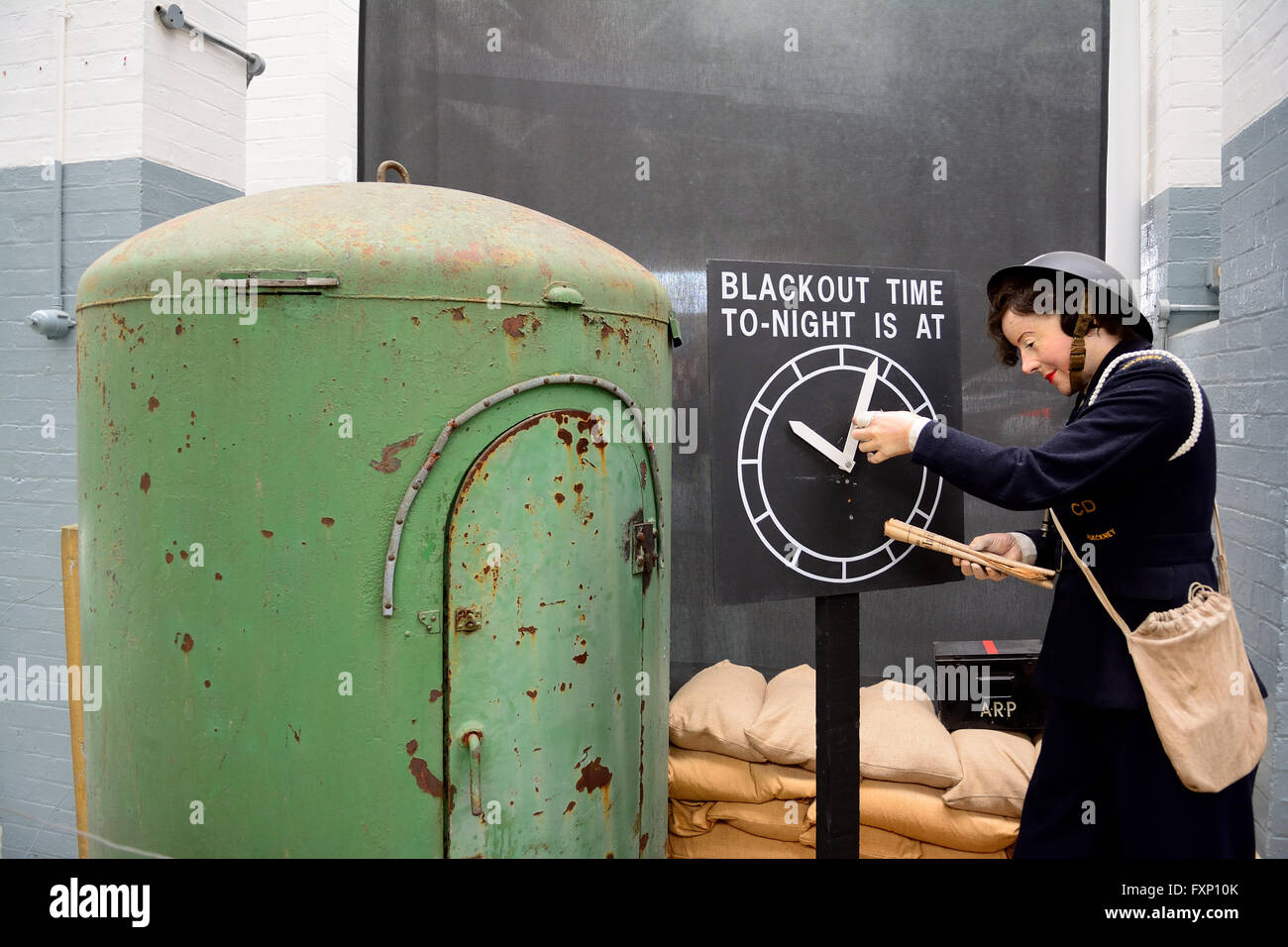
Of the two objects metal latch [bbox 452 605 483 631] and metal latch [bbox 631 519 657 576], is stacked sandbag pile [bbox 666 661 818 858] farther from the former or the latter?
metal latch [bbox 452 605 483 631]

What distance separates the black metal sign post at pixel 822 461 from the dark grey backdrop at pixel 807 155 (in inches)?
56.4

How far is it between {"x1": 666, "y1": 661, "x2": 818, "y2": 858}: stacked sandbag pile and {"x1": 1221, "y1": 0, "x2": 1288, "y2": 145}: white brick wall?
2154 millimetres

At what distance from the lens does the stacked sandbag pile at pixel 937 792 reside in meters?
2.41

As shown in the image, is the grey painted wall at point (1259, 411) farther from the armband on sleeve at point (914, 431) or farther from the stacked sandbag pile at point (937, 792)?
the armband on sleeve at point (914, 431)

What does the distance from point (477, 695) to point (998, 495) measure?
1.08 m

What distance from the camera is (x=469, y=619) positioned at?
159 centimetres

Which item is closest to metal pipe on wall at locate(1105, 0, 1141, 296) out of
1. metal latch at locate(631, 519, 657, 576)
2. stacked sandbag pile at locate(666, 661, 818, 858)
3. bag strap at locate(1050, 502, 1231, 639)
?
bag strap at locate(1050, 502, 1231, 639)

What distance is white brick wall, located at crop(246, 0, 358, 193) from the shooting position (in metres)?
3.57

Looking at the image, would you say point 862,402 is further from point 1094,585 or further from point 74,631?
point 74,631

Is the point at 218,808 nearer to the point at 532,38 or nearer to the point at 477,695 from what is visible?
the point at 477,695

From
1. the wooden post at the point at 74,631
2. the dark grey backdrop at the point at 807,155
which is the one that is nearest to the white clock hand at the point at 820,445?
the dark grey backdrop at the point at 807,155
